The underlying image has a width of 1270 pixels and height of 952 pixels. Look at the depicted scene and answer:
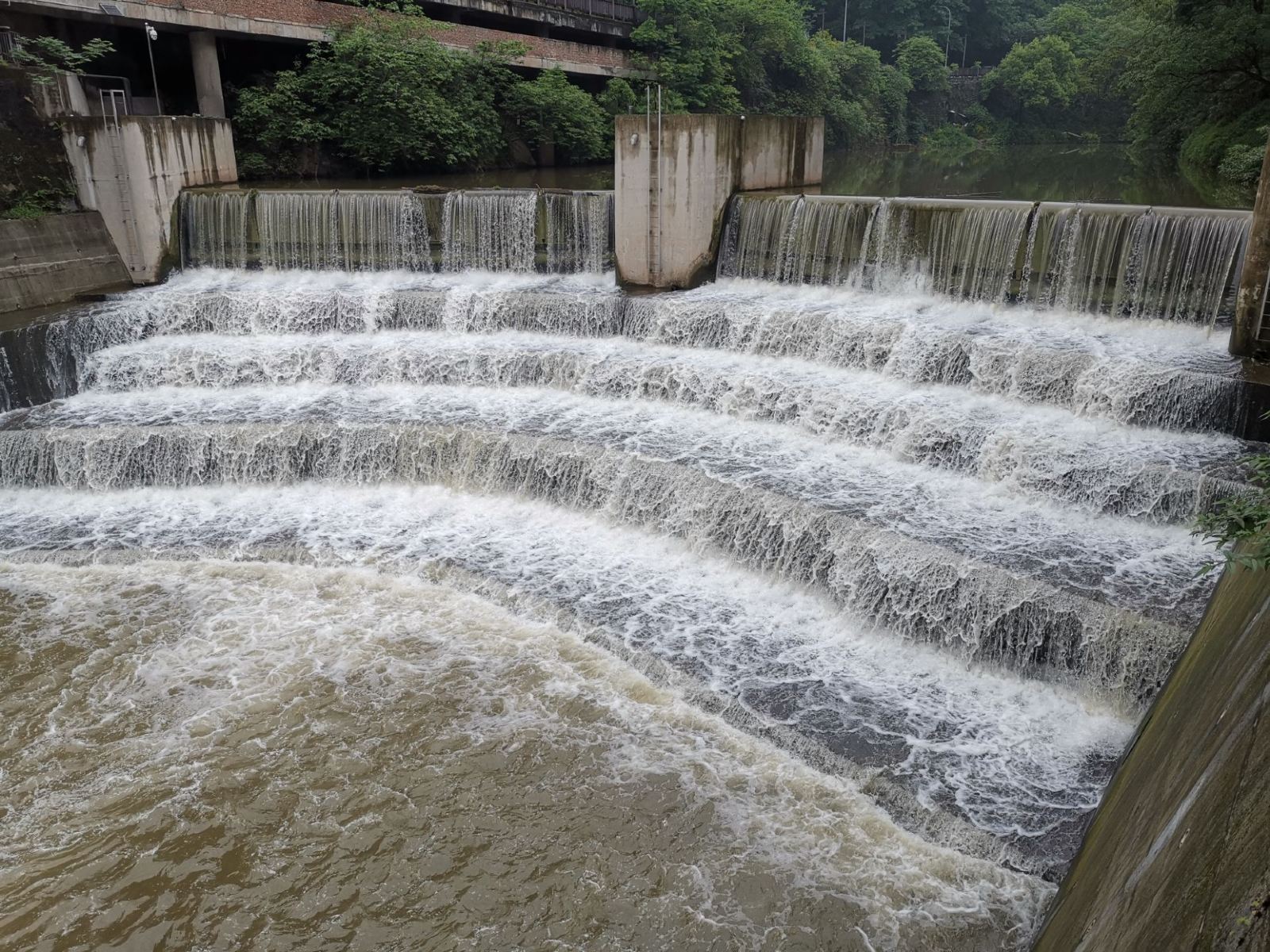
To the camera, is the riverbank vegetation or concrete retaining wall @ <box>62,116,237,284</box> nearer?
concrete retaining wall @ <box>62,116,237,284</box>

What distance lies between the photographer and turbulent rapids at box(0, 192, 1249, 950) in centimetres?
591

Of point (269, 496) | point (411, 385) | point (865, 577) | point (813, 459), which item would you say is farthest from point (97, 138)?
point (865, 577)

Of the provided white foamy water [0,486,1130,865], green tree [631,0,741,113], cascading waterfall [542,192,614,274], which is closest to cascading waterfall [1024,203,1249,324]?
white foamy water [0,486,1130,865]

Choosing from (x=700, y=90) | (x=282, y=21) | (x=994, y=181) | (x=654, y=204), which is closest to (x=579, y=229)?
(x=654, y=204)

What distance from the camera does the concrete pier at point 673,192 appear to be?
14.8 m

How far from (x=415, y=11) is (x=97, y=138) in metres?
11.0

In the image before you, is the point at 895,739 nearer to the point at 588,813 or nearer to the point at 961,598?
the point at 961,598

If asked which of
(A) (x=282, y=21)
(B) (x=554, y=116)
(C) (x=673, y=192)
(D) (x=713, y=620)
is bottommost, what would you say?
(D) (x=713, y=620)

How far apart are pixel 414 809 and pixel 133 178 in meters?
13.9

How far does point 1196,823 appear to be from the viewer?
3.01 m

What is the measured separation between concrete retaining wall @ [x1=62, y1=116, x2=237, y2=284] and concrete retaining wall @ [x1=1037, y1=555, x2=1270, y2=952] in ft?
53.7

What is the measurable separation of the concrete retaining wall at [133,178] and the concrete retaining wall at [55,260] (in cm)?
26

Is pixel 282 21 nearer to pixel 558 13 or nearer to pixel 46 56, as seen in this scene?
pixel 46 56

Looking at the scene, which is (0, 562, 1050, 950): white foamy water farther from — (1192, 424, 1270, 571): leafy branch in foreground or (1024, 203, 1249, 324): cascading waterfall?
(1024, 203, 1249, 324): cascading waterfall
